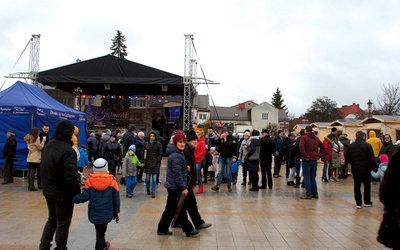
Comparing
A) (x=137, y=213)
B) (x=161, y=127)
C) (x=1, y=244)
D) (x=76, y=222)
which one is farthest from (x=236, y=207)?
(x=161, y=127)

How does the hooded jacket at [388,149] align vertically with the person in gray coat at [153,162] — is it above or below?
above

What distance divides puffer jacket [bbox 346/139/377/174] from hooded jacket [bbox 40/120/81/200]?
20.3 ft

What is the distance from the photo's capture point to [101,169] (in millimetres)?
4578

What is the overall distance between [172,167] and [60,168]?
187 centimetres

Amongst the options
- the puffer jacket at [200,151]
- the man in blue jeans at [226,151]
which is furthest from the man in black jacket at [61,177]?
the man in blue jeans at [226,151]

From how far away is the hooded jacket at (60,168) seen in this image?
4.20m

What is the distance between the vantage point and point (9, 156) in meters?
10.6

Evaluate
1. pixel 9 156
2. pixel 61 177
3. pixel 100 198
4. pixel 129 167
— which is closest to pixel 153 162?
pixel 129 167

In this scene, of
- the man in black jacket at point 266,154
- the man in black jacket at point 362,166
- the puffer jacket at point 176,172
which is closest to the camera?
the puffer jacket at point 176,172

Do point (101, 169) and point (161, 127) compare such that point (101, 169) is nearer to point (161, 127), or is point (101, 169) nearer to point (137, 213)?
point (137, 213)

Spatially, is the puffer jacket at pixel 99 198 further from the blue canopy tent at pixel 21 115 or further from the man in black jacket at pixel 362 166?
the blue canopy tent at pixel 21 115

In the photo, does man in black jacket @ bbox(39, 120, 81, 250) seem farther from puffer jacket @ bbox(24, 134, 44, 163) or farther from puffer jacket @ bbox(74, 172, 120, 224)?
puffer jacket @ bbox(24, 134, 44, 163)

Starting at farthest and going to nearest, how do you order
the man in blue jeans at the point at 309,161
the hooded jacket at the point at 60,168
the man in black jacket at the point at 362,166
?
the man in blue jeans at the point at 309,161, the man in black jacket at the point at 362,166, the hooded jacket at the point at 60,168

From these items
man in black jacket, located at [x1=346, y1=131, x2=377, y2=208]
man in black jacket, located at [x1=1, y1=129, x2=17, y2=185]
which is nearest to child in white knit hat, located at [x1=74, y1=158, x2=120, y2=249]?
man in black jacket, located at [x1=346, y1=131, x2=377, y2=208]
